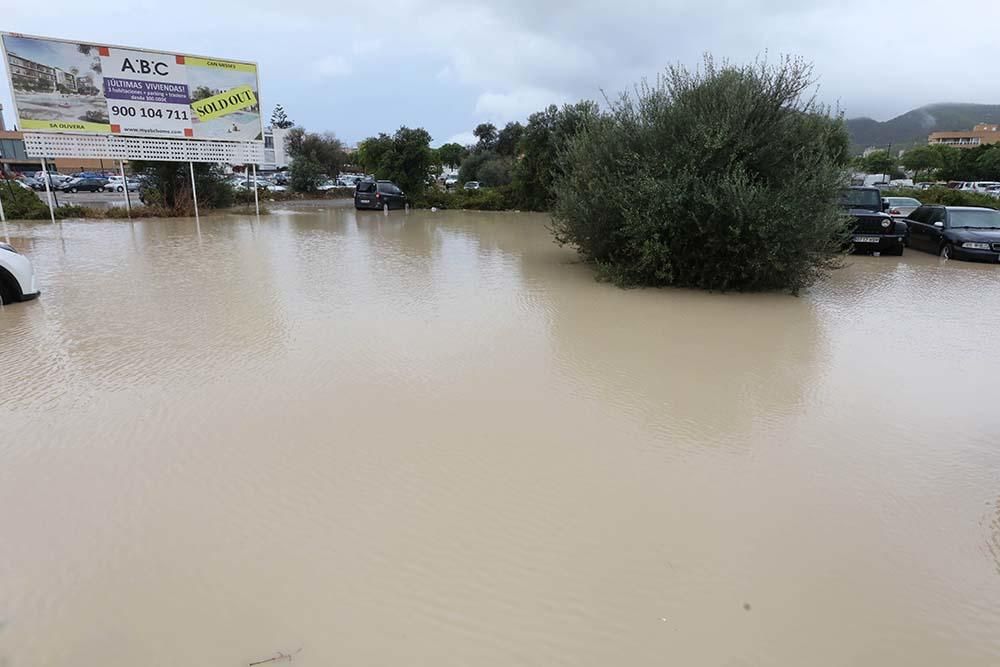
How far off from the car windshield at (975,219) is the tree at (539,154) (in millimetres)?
15432

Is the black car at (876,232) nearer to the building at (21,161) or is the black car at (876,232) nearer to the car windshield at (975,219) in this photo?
the car windshield at (975,219)

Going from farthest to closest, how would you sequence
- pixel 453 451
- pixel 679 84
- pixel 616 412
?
pixel 679 84 → pixel 616 412 → pixel 453 451

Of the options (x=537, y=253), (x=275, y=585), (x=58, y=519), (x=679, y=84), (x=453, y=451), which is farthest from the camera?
(x=537, y=253)

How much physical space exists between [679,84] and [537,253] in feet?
19.6

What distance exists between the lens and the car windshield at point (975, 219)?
1439 centimetres

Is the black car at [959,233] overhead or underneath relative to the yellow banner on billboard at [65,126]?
underneath

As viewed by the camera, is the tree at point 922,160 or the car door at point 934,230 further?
the tree at point 922,160

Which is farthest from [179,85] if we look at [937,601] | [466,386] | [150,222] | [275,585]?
[937,601]

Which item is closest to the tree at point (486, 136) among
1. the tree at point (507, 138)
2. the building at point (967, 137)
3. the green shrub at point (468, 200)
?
the tree at point (507, 138)

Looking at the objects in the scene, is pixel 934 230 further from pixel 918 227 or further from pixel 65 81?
pixel 65 81

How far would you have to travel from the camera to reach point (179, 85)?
65.3 ft

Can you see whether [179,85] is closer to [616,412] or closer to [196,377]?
[196,377]

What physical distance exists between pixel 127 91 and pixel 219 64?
3.13 m

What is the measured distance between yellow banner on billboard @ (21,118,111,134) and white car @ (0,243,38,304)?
43.1 feet
